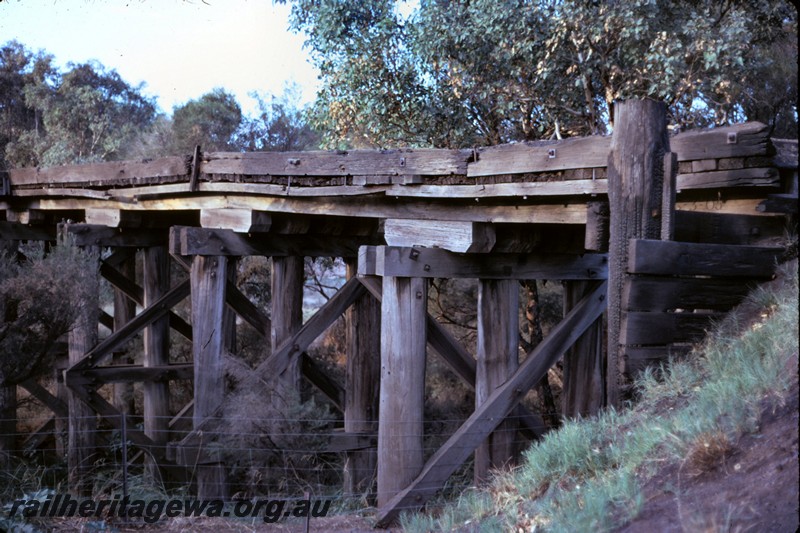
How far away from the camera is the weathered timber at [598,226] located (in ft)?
15.5

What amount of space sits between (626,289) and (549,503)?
1205 mm

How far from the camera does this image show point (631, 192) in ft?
14.3

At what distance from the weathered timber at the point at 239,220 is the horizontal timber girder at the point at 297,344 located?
2.99 ft

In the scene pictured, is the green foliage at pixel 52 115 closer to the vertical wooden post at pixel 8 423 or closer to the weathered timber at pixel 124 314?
the weathered timber at pixel 124 314

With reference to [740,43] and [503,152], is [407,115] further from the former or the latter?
[503,152]

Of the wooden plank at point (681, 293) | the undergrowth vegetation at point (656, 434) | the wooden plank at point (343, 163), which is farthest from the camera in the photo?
the wooden plank at point (343, 163)

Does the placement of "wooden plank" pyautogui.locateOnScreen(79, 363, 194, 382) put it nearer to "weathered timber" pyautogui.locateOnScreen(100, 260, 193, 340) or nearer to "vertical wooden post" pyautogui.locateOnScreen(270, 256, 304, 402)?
"weathered timber" pyautogui.locateOnScreen(100, 260, 193, 340)

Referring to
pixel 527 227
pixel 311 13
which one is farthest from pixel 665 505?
pixel 311 13

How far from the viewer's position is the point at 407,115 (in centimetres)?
1070

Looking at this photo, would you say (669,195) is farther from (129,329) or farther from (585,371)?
(129,329)

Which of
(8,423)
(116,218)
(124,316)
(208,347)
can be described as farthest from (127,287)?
(208,347)

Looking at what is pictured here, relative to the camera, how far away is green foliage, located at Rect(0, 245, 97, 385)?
20.6ft

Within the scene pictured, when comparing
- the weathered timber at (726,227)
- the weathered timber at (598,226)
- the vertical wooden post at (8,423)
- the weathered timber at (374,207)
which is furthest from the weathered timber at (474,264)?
the vertical wooden post at (8,423)

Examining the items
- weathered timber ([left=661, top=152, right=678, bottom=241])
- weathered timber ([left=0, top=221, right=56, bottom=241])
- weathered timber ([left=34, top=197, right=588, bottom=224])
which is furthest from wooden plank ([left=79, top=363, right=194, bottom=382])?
weathered timber ([left=661, top=152, right=678, bottom=241])
